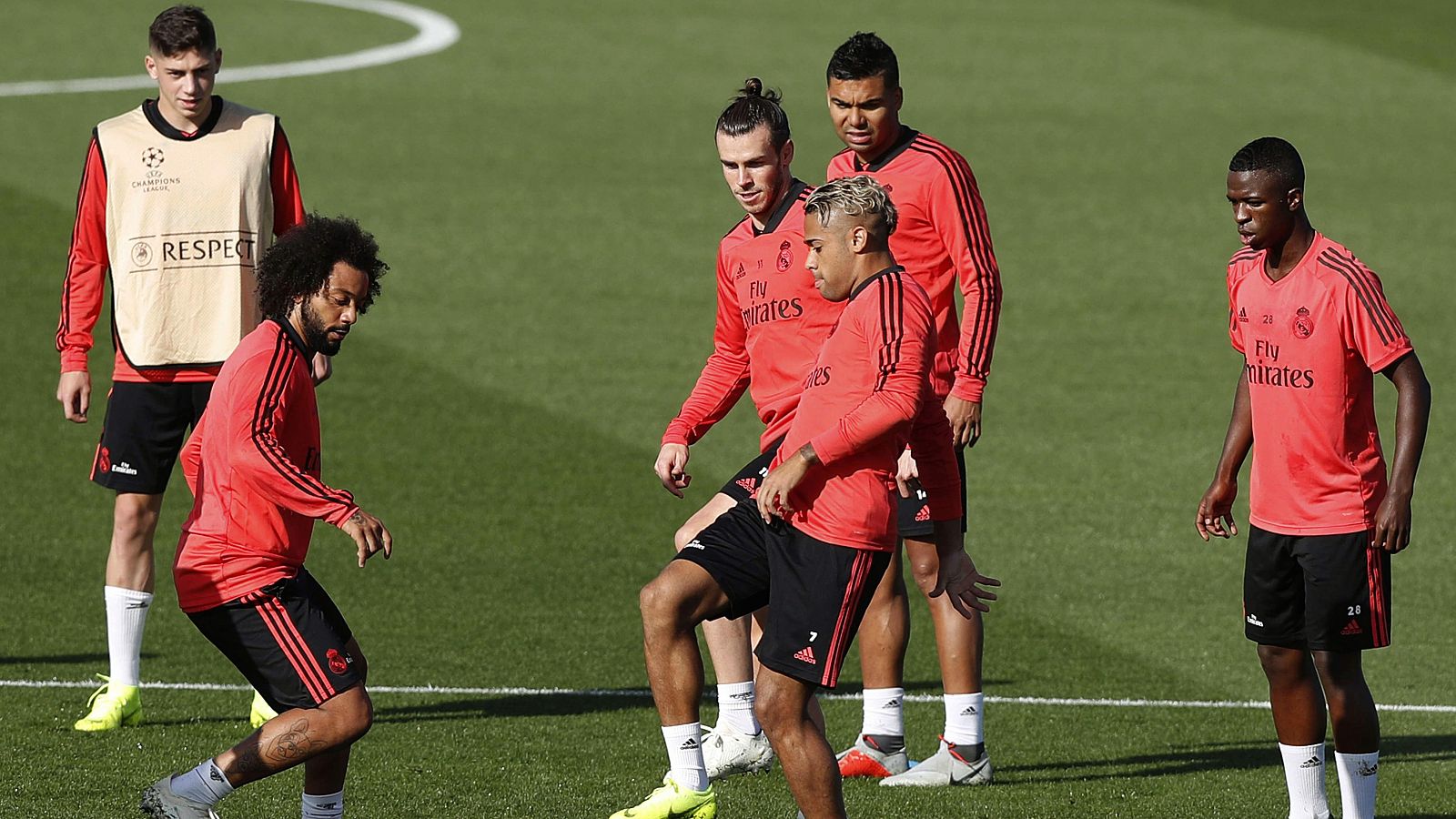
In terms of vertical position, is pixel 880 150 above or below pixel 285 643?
above

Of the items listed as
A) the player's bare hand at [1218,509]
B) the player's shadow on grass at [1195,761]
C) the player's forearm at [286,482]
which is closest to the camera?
the player's forearm at [286,482]

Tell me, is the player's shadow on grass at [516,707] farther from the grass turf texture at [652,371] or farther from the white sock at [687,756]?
the white sock at [687,756]

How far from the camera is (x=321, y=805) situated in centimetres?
625

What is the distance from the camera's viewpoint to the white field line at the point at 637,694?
857 cm

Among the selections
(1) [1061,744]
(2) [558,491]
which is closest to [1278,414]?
(1) [1061,744]

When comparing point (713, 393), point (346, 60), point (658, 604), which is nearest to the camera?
point (658, 604)

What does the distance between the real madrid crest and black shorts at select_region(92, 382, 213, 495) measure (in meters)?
3.99

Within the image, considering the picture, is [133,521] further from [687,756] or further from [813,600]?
[813,600]

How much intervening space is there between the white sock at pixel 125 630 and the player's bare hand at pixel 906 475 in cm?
309

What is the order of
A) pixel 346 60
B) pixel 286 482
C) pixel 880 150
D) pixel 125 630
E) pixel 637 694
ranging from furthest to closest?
1. pixel 346 60
2. pixel 637 694
3. pixel 125 630
4. pixel 880 150
5. pixel 286 482

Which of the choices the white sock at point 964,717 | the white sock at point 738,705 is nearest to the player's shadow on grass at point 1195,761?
the white sock at point 964,717

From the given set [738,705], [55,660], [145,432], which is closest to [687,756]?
[738,705]

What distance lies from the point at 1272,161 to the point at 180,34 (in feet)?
12.8

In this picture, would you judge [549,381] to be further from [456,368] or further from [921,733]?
[921,733]
